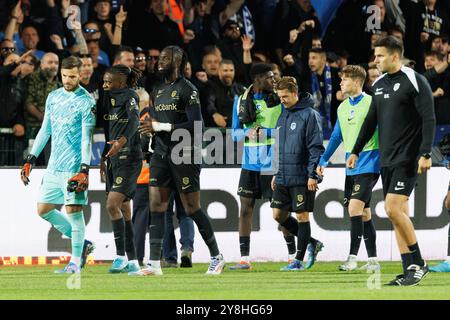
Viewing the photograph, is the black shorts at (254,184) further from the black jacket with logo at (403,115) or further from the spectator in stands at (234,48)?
the spectator in stands at (234,48)

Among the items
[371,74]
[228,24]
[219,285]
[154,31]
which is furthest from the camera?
[228,24]

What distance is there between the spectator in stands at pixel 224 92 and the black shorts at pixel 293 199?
401 cm

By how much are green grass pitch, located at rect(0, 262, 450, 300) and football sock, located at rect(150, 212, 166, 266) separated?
278 millimetres

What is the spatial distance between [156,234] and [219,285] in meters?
1.58

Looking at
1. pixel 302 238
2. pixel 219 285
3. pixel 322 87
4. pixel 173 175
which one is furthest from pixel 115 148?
pixel 322 87

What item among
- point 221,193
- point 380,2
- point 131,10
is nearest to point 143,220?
point 221,193

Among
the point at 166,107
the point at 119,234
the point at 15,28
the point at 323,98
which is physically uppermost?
the point at 15,28

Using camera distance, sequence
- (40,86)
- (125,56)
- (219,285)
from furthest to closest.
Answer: (125,56)
(40,86)
(219,285)

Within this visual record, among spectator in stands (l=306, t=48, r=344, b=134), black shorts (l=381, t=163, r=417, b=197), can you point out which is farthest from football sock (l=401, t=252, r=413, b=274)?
spectator in stands (l=306, t=48, r=344, b=134)

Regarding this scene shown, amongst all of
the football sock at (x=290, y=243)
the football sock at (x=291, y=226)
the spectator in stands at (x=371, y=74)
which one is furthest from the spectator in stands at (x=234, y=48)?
the football sock at (x=291, y=226)

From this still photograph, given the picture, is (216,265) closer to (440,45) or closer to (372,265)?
(372,265)

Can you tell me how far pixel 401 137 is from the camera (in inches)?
463

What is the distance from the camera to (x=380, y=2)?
21.5m

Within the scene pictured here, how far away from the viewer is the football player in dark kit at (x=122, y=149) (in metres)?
14.0
